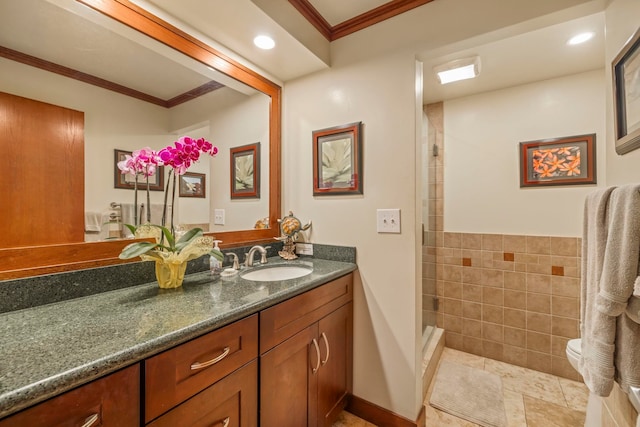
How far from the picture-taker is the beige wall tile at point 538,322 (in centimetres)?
202

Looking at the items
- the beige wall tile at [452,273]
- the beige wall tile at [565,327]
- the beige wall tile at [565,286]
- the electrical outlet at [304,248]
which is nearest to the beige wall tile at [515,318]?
the beige wall tile at [565,327]

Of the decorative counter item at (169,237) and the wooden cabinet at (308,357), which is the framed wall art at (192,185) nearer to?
the decorative counter item at (169,237)

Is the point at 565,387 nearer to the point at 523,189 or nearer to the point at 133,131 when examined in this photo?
the point at 523,189

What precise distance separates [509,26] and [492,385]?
2.19 m

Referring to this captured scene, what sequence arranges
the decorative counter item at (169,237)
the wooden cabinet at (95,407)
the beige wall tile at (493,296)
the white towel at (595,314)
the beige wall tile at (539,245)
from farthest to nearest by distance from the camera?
1. the beige wall tile at (493,296)
2. the beige wall tile at (539,245)
3. the decorative counter item at (169,237)
4. the white towel at (595,314)
5. the wooden cabinet at (95,407)

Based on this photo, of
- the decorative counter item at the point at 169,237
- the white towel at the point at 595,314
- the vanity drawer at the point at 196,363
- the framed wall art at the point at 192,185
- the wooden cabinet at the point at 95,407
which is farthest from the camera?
the framed wall art at the point at 192,185

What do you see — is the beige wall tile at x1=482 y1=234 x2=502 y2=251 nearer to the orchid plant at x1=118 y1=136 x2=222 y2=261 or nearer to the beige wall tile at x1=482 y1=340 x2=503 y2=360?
the beige wall tile at x1=482 y1=340 x2=503 y2=360

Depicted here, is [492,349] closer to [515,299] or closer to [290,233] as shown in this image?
[515,299]

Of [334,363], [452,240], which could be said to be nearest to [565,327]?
[452,240]

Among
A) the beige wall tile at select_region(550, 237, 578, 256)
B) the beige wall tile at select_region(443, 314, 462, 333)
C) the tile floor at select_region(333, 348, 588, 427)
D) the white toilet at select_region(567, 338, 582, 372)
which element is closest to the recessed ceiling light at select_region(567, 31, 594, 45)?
the beige wall tile at select_region(550, 237, 578, 256)

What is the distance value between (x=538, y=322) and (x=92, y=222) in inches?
113

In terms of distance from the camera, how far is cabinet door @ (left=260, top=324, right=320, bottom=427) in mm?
1014

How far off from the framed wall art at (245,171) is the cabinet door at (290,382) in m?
0.94

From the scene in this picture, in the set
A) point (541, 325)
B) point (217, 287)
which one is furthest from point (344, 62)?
point (541, 325)
